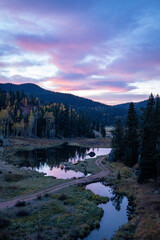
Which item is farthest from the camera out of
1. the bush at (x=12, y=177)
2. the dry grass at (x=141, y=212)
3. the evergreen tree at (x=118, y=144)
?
the evergreen tree at (x=118, y=144)

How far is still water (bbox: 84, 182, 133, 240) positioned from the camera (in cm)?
2081

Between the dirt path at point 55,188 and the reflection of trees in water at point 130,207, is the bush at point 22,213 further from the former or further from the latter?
the reflection of trees in water at point 130,207

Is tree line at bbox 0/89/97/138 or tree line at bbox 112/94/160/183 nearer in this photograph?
tree line at bbox 112/94/160/183

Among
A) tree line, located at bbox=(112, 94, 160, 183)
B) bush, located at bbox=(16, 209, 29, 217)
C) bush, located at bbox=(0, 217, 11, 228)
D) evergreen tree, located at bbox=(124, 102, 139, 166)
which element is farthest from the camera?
evergreen tree, located at bbox=(124, 102, 139, 166)

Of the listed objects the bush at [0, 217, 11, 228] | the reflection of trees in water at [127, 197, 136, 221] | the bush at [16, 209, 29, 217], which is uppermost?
the bush at [0, 217, 11, 228]

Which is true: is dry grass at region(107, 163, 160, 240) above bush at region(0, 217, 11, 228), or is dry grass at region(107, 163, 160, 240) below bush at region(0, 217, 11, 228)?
below

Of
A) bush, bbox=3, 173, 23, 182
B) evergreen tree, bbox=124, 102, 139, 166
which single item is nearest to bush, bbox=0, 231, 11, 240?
bush, bbox=3, 173, 23, 182

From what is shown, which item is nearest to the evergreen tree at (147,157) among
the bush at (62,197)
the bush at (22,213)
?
the bush at (62,197)

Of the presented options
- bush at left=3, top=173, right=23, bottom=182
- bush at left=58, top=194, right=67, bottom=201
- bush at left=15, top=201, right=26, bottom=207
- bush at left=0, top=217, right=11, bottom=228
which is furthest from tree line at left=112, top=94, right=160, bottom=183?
bush at left=0, top=217, right=11, bottom=228

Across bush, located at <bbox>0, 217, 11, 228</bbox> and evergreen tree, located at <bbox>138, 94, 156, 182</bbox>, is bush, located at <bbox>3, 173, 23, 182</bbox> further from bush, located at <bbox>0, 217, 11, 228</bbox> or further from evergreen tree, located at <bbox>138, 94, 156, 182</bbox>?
evergreen tree, located at <bbox>138, 94, 156, 182</bbox>

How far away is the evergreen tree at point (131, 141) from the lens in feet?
172

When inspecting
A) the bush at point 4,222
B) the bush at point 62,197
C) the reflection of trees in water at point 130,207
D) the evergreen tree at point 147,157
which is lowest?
the reflection of trees in water at point 130,207

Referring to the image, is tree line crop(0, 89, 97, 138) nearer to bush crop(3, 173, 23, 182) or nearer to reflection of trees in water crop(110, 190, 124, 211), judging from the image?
bush crop(3, 173, 23, 182)

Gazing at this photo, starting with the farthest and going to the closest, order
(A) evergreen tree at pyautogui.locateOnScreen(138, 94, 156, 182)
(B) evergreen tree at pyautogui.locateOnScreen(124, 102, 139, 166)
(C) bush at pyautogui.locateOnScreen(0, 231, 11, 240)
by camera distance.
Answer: (B) evergreen tree at pyautogui.locateOnScreen(124, 102, 139, 166), (A) evergreen tree at pyautogui.locateOnScreen(138, 94, 156, 182), (C) bush at pyautogui.locateOnScreen(0, 231, 11, 240)
